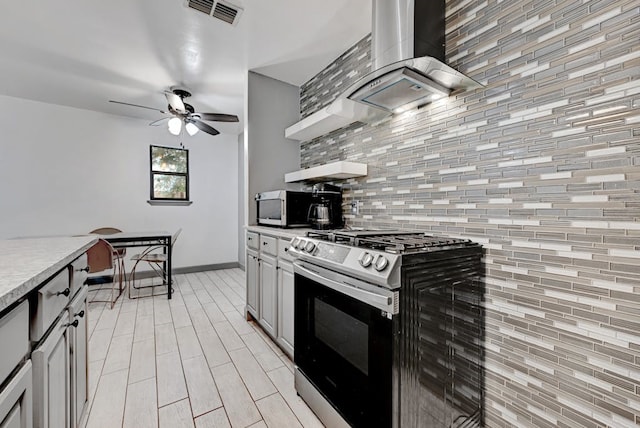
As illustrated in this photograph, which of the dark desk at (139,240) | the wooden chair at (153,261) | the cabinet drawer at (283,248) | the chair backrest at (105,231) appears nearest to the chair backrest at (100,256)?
the dark desk at (139,240)

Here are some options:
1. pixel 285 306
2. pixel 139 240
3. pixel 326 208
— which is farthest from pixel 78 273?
pixel 139 240

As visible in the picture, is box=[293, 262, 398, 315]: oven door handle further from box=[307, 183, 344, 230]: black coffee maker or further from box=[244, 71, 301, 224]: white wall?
box=[244, 71, 301, 224]: white wall

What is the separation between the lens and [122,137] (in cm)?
451

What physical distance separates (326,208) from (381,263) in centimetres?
147

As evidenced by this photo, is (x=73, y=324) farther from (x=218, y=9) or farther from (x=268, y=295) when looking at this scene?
(x=218, y=9)

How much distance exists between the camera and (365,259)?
1.20 m

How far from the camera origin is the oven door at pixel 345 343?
3.70 ft

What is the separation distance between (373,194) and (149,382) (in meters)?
2.14

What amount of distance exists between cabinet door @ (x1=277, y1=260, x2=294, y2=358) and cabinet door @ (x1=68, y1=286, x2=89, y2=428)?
1.19 metres

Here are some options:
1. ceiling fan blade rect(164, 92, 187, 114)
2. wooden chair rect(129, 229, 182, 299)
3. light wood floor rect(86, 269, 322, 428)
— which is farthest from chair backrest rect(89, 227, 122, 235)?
ceiling fan blade rect(164, 92, 187, 114)

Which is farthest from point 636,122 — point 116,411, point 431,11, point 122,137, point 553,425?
point 122,137

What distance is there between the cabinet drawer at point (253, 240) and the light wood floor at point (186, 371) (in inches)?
32.0

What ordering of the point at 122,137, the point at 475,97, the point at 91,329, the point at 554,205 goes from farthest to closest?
the point at 122,137, the point at 91,329, the point at 475,97, the point at 554,205

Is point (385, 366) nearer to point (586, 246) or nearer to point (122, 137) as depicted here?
point (586, 246)
